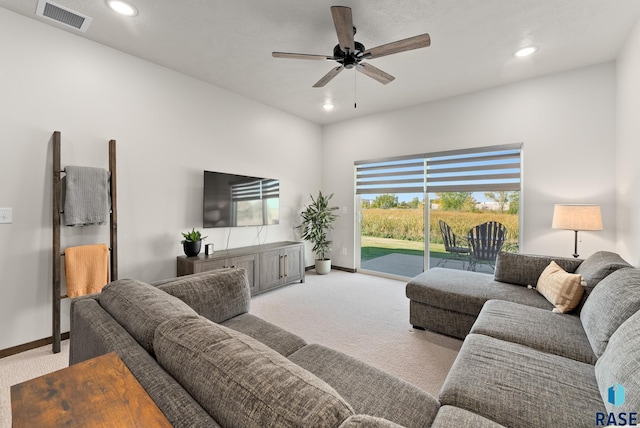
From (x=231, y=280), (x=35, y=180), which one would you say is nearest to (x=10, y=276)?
(x=35, y=180)

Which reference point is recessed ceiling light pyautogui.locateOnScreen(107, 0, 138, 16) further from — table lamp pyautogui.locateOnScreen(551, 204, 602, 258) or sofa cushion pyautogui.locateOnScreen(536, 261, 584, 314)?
table lamp pyautogui.locateOnScreen(551, 204, 602, 258)

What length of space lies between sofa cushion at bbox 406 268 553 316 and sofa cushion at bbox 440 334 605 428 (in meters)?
0.92

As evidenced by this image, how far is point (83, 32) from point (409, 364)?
13.6 ft

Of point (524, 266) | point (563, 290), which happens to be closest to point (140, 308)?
point (563, 290)

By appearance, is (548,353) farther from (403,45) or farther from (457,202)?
(457,202)

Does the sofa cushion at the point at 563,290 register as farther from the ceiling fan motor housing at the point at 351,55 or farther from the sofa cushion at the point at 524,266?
the ceiling fan motor housing at the point at 351,55

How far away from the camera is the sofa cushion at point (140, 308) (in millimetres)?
1091

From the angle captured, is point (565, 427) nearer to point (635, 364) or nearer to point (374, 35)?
point (635, 364)

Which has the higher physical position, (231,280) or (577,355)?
(231,280)

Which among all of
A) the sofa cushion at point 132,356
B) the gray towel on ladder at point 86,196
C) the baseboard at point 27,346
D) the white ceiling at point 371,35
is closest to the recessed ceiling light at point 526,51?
the white ceiling at point 371,35

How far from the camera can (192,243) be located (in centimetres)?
332

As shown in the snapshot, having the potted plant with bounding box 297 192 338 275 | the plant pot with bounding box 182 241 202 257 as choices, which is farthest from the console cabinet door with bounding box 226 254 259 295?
the potted plant with bounding box 297 192 338 275

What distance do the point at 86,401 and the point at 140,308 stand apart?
1.62 feet

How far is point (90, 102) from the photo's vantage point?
276 centimetres
